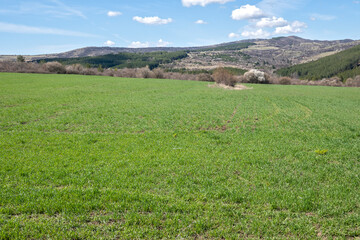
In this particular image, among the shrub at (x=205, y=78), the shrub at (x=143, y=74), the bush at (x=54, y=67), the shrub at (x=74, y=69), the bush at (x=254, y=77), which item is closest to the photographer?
the bush at (x=54, y=67)

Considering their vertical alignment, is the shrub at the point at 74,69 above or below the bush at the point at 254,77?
above

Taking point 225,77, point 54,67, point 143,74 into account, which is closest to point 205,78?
point 225,77

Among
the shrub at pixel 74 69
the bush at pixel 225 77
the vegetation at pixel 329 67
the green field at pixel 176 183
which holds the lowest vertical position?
the green field at pixel 176 183

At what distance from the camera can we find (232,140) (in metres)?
14.1

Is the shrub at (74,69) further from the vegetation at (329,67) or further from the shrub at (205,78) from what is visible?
the vegetation at (329,67)

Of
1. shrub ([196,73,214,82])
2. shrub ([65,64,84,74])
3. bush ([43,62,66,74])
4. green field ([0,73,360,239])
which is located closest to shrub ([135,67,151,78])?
shrub ([196,73,214,82])

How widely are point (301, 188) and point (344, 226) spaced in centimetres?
204

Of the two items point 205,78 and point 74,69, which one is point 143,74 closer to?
point 205,78

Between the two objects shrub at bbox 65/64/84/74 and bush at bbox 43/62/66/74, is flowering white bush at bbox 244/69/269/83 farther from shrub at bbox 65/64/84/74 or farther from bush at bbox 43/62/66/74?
bush at bbox 43/62/66/74

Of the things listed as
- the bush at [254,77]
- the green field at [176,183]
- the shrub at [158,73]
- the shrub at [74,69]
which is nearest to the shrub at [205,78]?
the bush at [254,77]

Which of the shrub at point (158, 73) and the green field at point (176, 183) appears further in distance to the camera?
the shrub at point (158, 73)

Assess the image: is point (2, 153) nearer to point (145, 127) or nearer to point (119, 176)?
point (119, 176)

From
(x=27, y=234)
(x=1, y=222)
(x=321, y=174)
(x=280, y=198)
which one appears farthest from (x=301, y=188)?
(x=1, y=222)

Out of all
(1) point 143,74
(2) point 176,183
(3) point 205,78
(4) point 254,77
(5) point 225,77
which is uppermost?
(1) point 143,74
